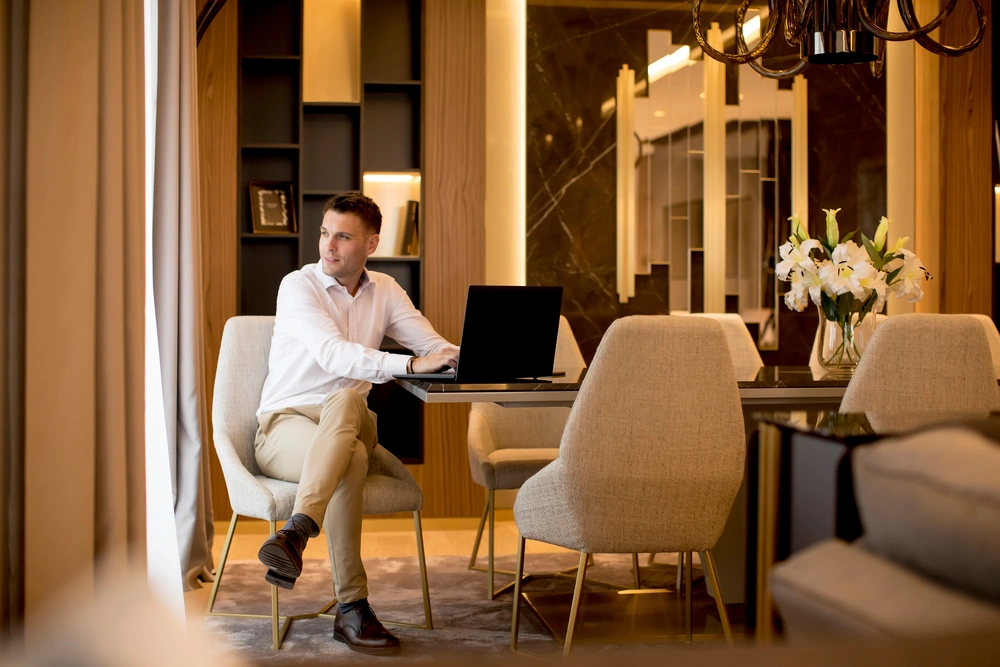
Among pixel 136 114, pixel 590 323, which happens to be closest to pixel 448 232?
pixel 590 323

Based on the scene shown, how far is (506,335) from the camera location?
2.60 m

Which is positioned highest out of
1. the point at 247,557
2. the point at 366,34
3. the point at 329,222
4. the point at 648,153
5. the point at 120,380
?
the point at 366,34

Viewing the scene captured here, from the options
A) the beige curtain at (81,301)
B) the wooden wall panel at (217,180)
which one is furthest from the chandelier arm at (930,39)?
the wooden wall panel at (217,180)

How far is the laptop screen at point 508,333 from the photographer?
2.50m

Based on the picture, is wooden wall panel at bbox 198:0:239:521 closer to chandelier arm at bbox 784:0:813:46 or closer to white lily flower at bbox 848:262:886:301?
chandelier arm at bbox 784:0:813:46

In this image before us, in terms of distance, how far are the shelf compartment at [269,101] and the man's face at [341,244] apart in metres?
1.56

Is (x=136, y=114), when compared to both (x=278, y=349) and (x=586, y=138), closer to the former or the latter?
(x=278, y=349)

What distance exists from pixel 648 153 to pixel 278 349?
247cm

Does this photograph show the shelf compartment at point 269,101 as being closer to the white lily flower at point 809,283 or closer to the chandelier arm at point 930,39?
the white lily flower at point 809,283

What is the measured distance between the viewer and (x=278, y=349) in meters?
2.94

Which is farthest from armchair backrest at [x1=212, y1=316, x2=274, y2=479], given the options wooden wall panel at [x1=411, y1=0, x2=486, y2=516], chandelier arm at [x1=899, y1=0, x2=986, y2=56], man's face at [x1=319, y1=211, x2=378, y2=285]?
chandelier arm at [x1=899, y1=0, x2=986, y2=56]

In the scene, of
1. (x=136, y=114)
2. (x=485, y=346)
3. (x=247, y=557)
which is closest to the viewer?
(x=136, y=114)

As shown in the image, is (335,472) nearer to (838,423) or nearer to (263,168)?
(838,423)

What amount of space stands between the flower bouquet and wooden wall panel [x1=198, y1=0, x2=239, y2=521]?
8.09 feet
